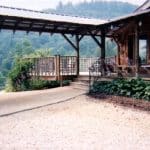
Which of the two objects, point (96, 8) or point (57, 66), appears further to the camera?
point (96, 8)

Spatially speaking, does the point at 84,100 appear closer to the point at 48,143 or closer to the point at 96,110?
the point at 96,110

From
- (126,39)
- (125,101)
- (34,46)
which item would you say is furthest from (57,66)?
(34,46)

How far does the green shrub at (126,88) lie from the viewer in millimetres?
14945

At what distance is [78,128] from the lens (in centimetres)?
1138

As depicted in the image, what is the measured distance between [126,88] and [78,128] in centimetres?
521

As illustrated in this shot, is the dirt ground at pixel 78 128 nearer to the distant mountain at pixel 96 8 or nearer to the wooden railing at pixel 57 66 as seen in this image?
the wooden railing at pixel 57 66

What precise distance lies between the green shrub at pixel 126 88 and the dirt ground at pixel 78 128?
0.95 meters

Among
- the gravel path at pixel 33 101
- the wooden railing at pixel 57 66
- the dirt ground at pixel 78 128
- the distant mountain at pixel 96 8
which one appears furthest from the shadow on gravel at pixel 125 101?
the distant mountain at pixel 96 8

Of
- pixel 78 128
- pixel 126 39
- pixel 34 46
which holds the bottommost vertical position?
pixel 78 128

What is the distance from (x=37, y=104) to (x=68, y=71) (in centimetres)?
796

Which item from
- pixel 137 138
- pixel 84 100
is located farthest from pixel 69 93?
pixel 137 138

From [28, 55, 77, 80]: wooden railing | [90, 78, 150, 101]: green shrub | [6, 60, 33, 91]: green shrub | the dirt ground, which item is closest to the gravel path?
the dirt ground

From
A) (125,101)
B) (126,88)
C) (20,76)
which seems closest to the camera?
(125,101)

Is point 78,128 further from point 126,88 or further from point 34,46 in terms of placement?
point 34,46
